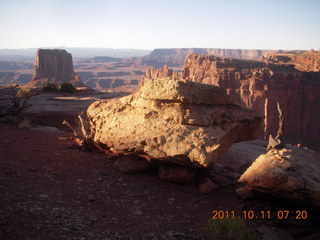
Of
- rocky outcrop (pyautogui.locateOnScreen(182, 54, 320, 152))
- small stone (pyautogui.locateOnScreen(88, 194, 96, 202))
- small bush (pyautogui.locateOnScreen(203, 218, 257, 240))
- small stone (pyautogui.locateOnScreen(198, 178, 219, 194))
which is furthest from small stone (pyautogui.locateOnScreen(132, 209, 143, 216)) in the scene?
rocky outcrop (pyautogui.locateOnScreen(182, 54, 320, 152))

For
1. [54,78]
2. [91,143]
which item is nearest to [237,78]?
[91,143]

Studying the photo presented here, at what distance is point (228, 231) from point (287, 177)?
55.5 inches

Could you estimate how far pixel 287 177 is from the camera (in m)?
4.77

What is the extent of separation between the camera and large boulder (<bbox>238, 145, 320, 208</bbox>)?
4695mm

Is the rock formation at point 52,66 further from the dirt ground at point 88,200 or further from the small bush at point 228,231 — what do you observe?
the small bush at point 228,231

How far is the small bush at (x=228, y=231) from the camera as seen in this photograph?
4273 millimetres

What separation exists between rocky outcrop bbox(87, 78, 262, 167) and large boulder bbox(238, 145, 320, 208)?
96 cm

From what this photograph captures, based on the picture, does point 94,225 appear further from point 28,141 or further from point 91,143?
point 28,141

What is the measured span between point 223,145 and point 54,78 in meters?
A: 74.5

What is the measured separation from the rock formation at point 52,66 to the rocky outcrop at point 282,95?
46.8 metres

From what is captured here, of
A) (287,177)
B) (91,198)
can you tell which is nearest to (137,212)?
(91,198)
